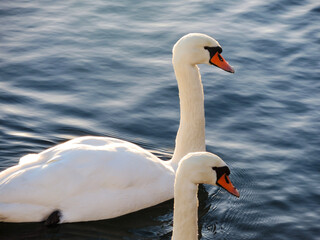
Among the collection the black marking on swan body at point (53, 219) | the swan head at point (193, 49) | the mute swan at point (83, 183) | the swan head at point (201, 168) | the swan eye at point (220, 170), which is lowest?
the black marking on swan body at point (53, 219)

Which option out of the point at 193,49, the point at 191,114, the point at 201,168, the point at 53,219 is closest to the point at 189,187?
the point at 201,168

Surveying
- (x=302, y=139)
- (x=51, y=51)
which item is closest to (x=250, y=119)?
(x=302, y=139)

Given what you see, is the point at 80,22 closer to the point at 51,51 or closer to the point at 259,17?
the point at 51,51

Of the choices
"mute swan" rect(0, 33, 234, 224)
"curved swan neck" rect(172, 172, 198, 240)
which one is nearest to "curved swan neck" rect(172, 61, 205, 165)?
"mute swan" rect(0, 33, 234, 224)

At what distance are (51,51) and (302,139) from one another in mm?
4772

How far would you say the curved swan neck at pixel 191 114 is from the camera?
9000mm

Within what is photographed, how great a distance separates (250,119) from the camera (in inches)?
422

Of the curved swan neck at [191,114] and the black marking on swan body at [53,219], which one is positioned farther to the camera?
the curved swan neck at [191,114]

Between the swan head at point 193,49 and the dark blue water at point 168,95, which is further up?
the swan head at point 193,49

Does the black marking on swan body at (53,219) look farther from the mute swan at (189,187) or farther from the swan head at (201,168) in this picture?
the swan head at (201,168)

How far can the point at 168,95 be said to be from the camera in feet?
37.2

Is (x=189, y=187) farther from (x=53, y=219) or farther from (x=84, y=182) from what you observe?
(x=53, y=219)

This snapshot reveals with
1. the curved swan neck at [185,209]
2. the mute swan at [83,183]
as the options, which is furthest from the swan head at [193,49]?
the curved swan neck at [185,209]

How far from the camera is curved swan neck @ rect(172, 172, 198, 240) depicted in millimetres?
6457
